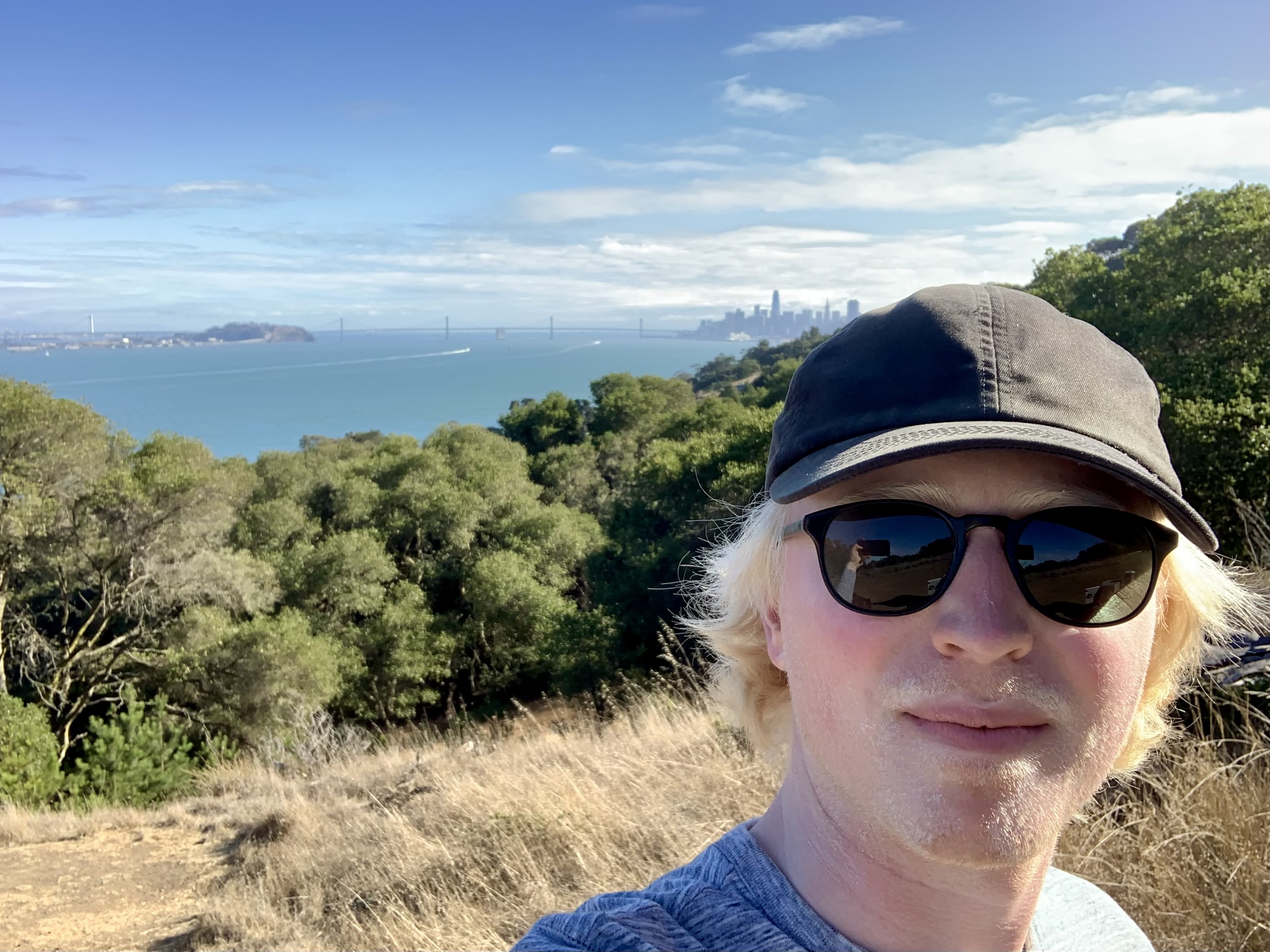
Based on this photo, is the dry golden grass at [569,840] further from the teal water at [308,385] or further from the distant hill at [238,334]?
the distant hill at [238,334]

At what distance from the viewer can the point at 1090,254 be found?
679 inches

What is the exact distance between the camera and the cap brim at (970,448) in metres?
0.88

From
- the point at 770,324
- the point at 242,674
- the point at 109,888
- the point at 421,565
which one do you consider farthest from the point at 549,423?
the point at 770,324

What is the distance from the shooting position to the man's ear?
3.76 feet

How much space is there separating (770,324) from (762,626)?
102298mm

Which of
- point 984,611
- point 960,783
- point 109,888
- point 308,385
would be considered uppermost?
point 308,385

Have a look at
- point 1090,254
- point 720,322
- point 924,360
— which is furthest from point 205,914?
point 720,322

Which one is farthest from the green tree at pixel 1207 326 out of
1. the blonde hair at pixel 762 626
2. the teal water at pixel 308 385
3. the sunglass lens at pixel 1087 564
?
the teal water at pixel 308 385

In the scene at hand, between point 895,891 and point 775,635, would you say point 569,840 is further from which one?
point 895,891

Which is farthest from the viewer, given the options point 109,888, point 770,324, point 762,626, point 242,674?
point 770,324

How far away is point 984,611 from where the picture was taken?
90 cm

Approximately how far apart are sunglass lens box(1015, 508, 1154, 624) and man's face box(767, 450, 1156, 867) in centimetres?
2

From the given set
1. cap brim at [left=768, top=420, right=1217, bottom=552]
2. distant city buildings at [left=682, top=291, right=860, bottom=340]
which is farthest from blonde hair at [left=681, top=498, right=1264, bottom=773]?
distant city buildings at [left=682, top=291, right=860, bottom=340]

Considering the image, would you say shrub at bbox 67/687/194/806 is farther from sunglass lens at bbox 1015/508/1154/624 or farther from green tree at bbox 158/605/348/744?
sunglass lens at bbox 1015/508/1154/624
